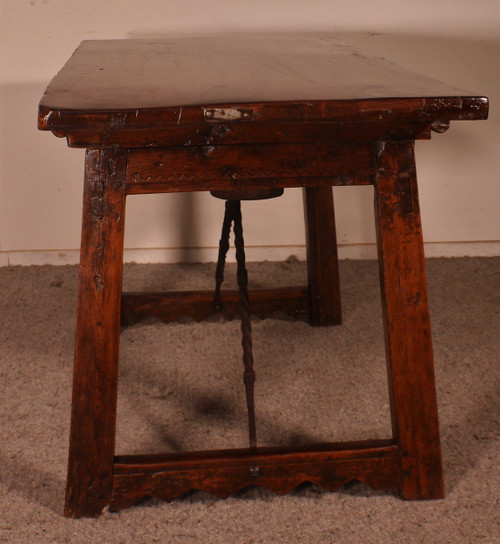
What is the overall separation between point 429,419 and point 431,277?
1049 millimetres

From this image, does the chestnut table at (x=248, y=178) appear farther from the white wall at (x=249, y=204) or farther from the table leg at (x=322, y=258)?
the white wall at (x=249, y=204)

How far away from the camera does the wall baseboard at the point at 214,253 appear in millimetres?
2121

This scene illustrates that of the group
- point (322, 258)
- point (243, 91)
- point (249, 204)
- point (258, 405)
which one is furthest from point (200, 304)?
point (243, 91)

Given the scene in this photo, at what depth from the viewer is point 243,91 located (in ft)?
2.76

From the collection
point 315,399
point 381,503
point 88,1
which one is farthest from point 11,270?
point 381,503

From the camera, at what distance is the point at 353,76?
0.95m

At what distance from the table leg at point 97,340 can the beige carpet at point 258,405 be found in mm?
51

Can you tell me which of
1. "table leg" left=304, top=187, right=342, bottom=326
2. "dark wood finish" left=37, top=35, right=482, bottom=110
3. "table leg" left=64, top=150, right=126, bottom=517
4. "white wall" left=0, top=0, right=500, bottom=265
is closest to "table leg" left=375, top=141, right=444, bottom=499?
"dark wood finish" left=37, top=35, right=482, bottom=110

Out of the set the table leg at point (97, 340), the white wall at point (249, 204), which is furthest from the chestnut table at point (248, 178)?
the white wall at point (249, 204)

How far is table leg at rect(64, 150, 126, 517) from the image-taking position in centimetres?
88

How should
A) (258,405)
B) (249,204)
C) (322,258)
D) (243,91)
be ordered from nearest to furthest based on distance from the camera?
(243,91)
(258,405)
(322,258)
(249,204)

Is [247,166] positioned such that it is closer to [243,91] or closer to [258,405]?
[243,91]

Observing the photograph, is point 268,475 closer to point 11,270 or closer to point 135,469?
point 135,469

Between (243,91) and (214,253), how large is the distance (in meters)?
1.30
